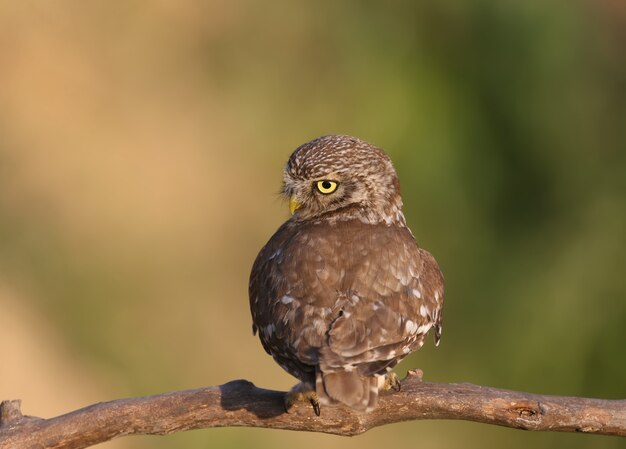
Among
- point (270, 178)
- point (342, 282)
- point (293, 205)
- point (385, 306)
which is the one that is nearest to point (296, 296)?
point (342, 282)

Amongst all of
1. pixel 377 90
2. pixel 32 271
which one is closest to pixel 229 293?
pixel 32 271

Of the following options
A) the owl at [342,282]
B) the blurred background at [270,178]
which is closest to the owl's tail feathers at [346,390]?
the owl at [342,282]

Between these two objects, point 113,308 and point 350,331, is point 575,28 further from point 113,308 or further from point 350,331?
point 350,331

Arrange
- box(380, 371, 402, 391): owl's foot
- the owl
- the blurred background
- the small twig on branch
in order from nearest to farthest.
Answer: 1. the owl
2. the small twig on branch
3. box(380, 371, 402, 391): owl's foot
4. the blurred background

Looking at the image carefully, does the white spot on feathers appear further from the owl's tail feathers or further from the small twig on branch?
the owl's tail feathers

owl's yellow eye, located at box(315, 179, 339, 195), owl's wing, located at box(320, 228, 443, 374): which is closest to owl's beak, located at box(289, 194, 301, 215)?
owl's yellow eye, located at box(315, 179, 339, 195)

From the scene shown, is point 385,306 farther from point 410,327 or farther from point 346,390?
point 346,390

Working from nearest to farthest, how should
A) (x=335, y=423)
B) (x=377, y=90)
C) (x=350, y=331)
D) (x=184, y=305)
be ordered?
(x=350, y=331), (x=335, y=423), (x=184, y=305), (x=377, y=90)
